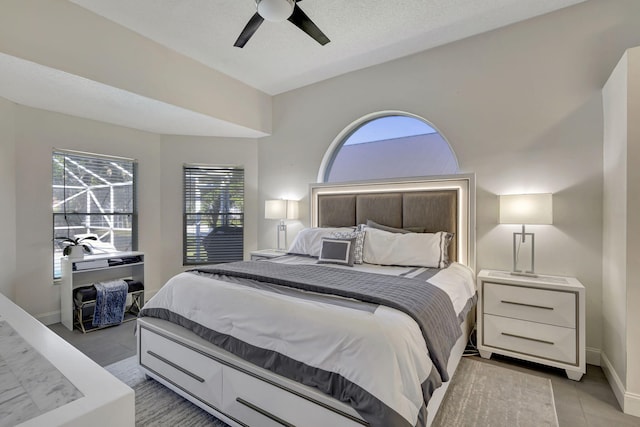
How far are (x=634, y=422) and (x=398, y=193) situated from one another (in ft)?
8.09

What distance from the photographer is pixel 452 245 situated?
3.10 m

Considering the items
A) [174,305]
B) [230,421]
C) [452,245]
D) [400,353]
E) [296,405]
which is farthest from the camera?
[452,245]

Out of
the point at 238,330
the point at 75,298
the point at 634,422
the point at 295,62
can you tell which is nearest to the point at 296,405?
the point at 238,330

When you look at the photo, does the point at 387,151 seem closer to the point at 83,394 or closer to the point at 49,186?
the point at 83,394

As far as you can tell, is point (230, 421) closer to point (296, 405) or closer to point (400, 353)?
point (296, 405)

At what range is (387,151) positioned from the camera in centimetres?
380

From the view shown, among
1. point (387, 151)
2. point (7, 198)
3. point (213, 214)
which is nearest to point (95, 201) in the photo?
point (7, 198)

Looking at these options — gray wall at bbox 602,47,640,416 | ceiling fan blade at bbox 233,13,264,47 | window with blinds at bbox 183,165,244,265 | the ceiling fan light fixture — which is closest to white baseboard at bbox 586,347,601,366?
gray wall at bbox 602,47,640,416

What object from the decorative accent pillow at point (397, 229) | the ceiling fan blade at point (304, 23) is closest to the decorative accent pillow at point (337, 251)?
the decorative accent pillow at point (397, 229)

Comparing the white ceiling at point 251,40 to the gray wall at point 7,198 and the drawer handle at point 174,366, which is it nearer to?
the gray wall at point 7,198

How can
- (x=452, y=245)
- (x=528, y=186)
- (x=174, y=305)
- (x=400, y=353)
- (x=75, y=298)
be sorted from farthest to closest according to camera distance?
(x=75, y=298), (x=452, y=245), (x=528, y=186), (x=174, y=305), (x=400, y=353)

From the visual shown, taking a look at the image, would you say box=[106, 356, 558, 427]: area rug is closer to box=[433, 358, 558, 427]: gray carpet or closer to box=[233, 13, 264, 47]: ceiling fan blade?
box=[433, 358, 558, 427]: gray carpet

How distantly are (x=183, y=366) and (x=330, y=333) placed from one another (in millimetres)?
1163

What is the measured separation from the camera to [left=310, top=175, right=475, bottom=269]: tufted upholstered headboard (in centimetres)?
309
